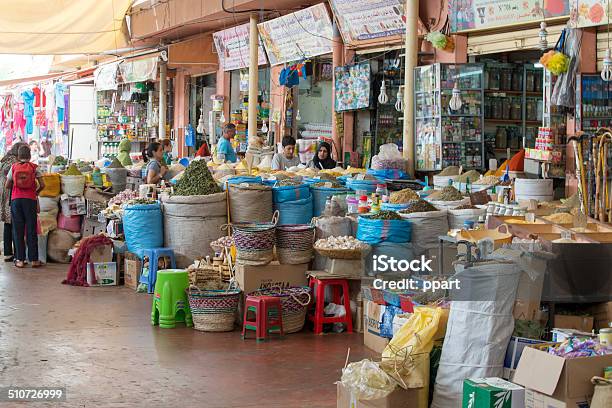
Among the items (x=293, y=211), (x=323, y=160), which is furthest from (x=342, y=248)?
(x=323, y=160)

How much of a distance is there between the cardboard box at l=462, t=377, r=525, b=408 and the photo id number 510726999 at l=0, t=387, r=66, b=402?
2.84 metres

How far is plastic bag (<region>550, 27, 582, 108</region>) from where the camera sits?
35.1 ft

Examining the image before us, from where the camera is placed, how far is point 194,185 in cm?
1141

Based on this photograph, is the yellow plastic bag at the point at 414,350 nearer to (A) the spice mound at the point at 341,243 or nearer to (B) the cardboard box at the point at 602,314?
(B) the cardboard box at the point at 602,314

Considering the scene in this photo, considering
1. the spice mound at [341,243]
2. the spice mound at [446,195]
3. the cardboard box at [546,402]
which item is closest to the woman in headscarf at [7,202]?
the spice mound at [341,243]

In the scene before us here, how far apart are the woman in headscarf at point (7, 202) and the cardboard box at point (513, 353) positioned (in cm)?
891

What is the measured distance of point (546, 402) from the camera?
16.8 ft

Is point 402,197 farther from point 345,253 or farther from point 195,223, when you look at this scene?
point 195,223

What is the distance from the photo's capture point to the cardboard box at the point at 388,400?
19.0 feet

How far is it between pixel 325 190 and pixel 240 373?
4.67m

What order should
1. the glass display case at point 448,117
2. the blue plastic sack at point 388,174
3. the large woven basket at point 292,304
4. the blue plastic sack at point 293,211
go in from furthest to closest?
1. the glass display case at point 448,117
2. the blue plastic sack at point 388,174
3. the blue plastic sack at point 293,211
4. the large woven basket at point 292,304

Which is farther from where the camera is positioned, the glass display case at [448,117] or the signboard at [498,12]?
the glass display case at [448,117]

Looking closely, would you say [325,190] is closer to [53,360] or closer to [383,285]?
[383,285]

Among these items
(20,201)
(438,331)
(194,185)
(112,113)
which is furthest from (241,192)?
(112,113)
